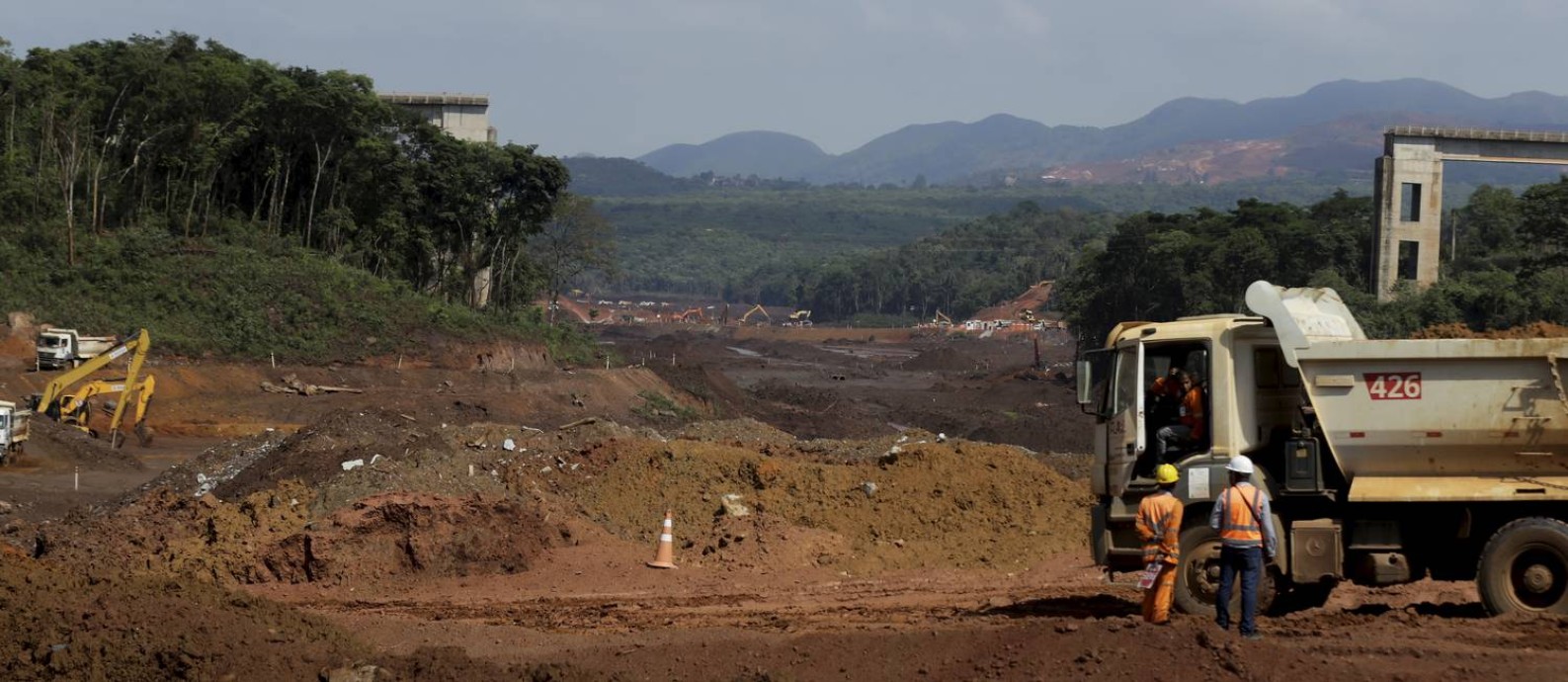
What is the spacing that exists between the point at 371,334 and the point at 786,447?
33294 mm

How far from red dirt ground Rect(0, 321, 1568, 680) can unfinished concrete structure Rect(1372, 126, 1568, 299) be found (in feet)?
124

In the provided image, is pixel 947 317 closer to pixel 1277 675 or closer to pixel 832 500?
pixel 832 500

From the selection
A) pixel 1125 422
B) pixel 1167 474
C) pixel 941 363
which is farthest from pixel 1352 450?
pixel 941 363

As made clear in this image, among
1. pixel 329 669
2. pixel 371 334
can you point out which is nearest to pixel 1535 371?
pixel 329 669

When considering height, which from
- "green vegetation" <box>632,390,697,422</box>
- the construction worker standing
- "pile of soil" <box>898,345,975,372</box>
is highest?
the construction worker standing

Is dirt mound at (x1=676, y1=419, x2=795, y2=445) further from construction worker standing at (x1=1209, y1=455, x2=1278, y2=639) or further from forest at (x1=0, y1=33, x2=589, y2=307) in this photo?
forest at (x1=0, y1=33, x2=589, y2=307)

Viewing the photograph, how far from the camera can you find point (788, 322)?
170 m

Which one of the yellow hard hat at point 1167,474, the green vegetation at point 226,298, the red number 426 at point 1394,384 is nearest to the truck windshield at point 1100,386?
the yellow hard hat at point 1167,474

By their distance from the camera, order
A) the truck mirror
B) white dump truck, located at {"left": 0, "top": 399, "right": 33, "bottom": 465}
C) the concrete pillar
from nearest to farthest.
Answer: the truck mirror < white dump truck, located at {"left": 0, "top": 399, "right": 33, "bottom": 465} < the concrete pillar

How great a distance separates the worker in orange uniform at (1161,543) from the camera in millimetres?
12805

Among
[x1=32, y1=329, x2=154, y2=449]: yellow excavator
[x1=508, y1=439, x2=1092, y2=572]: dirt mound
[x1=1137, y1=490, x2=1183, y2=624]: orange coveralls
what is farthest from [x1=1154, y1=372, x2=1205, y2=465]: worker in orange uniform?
[x1=32, y1=329, x2=154, y2=449]: yellow excavator

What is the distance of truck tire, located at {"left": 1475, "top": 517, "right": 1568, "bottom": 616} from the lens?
12.3 m

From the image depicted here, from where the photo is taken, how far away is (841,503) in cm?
2158

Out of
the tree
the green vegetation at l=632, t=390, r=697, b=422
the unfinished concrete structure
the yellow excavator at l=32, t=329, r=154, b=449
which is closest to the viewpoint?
the yellow excavator at l=32, t=329, r=154, b=449
